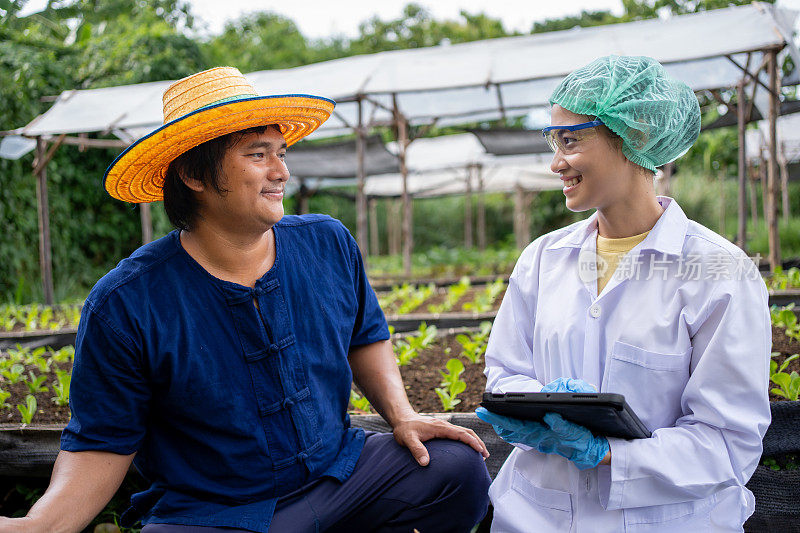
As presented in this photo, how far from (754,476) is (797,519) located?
0.17m

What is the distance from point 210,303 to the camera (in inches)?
66.6

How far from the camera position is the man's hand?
1796mm

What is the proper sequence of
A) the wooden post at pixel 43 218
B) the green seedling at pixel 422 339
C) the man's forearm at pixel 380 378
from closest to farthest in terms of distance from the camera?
the man's forearm at pixel 380 378, the green seedling at pixel 422 339, the wooden post at pixel 43 218

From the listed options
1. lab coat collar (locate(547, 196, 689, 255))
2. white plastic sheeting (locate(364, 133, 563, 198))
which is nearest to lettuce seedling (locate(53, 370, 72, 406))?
lab coat collar (locate(547, 196, 689, 255))

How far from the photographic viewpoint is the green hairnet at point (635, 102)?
5.03 feet

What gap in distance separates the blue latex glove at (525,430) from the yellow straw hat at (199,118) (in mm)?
927

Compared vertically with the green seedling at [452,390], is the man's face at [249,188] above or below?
above

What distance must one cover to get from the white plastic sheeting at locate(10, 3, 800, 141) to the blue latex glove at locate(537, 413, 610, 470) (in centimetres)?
476

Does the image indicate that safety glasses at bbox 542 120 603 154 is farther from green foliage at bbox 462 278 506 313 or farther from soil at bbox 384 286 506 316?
soil at bbox 384 286 506 316

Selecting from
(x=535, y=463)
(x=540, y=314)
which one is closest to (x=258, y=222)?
(x=540, y=314)

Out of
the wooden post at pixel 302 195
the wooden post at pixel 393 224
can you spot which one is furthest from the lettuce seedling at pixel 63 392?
the wooden post at pixel 393 224

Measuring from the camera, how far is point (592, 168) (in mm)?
1577

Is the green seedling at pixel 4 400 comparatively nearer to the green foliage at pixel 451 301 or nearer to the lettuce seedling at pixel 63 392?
the lettuce seedling at pixel 63 392

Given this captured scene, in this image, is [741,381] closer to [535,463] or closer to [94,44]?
[535,463]
